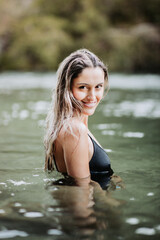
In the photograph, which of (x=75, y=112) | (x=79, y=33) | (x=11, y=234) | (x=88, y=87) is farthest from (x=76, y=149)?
(x=79, y=33)

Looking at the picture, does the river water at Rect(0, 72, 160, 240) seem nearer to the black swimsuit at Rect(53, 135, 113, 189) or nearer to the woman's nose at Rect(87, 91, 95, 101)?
the black swimsuit at Rect(53, 135, 113, 189)

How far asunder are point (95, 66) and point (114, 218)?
1604 millimetres

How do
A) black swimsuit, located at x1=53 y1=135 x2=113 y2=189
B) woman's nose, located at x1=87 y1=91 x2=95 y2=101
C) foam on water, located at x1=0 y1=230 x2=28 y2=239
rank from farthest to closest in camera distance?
black swimsuit, located at x1=53 y1=135 x2=113 y2=189 → woman's nose, located at x1=87 y1=91 x2=95 y2=101 → foam on water, located at x1=0 y1=230 x2=28 y2=239

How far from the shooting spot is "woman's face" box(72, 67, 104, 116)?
4156 mm

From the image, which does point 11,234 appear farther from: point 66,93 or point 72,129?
point 66,93

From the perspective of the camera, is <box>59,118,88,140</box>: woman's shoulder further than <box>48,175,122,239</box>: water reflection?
Yes

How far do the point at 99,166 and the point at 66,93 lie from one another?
100 cm

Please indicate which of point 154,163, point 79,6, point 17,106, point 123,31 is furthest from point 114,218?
point 79,6

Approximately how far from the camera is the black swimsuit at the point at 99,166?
14.5 feet

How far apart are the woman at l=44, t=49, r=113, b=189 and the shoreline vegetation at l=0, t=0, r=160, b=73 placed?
106 ft

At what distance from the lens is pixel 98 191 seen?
4.36m

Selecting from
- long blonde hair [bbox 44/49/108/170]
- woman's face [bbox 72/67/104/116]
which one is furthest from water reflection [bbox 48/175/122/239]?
woman's face [bbox 72/67/104/116]

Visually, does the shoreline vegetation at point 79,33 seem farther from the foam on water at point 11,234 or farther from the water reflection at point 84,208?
the foam on water at point 11,234

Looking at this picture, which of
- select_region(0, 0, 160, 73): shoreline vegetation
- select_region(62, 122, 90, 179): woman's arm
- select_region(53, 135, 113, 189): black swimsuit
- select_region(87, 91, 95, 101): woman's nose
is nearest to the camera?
select_region(62, 122, 90, 179): woman's arm
